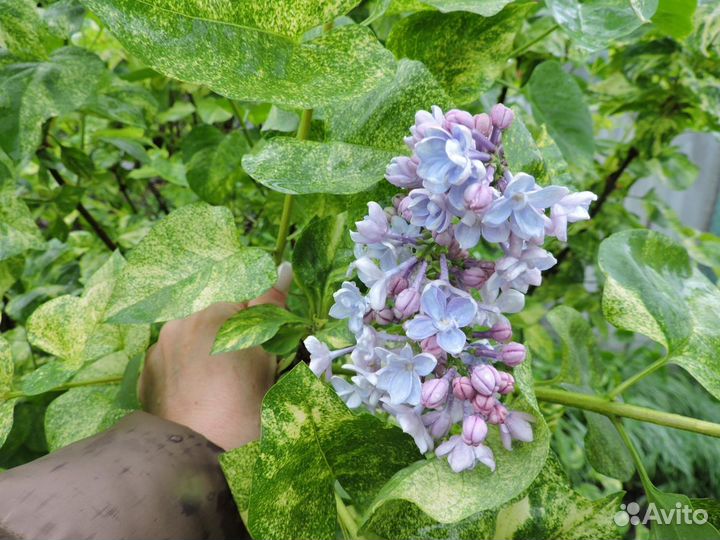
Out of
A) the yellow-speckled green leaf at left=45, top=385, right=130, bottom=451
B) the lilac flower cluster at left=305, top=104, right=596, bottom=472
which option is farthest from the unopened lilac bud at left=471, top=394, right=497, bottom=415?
the yellow-speckled green leaf at left=45, top=385, right=130, bottom=451

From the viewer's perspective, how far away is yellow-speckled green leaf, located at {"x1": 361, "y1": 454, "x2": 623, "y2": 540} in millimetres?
354

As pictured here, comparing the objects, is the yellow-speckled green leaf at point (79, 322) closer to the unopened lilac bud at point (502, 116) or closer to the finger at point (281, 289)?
the finger at point (281, 289)

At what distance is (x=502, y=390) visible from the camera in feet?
1.06

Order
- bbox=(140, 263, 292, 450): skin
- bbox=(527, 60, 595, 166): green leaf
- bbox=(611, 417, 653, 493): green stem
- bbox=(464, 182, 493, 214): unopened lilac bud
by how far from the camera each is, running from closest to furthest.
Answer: bbox=(464, 182, 493, 214): unopened lilac bud, bbox=(611, 417, 653, 493): green stem, bbox=(140, 263, 292, 450): skin, bbox=(527, 60, 595, 166): green leaf

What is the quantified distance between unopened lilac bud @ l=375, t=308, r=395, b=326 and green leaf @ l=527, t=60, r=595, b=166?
39 cm

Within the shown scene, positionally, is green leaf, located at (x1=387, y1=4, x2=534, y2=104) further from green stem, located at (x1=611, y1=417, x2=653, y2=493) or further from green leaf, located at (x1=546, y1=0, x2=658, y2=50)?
green stem, located at (x1=611, y1=417, x2=653, y2=493)

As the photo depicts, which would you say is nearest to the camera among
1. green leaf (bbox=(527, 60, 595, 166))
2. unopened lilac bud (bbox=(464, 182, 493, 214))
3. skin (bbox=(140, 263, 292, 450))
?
unopened lilac bud (bbox=(464, 182, 493, 214))

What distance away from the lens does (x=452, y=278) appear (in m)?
0.35

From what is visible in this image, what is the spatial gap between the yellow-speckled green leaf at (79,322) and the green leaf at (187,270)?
0.10 meters

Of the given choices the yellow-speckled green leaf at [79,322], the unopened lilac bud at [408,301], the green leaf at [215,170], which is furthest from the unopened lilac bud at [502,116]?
the green leaf at [215,170]

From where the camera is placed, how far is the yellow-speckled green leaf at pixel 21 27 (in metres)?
0.54

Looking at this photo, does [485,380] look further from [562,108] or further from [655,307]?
[562,108]

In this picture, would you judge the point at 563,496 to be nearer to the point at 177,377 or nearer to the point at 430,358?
the point at 430,358

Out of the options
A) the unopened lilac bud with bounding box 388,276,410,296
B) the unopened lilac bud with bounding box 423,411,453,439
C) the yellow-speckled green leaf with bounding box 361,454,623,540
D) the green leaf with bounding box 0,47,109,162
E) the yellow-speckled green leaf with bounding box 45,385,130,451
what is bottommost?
the yellow-speckled green leaf with bounding box 45,385,130,451
